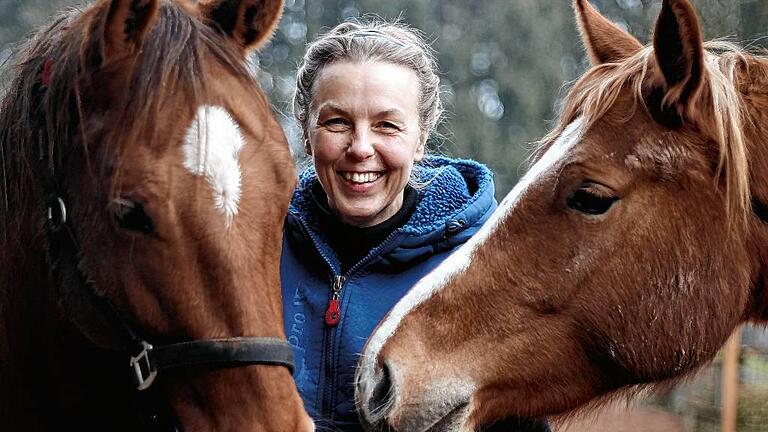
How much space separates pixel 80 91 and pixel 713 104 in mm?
1766

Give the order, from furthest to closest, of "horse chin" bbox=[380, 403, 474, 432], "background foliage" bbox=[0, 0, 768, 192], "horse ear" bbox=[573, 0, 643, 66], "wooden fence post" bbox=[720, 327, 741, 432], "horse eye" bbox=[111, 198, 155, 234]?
1. "background foliage" bbox=[0, 0, 768, 192]
2. "wooden fence post" bbox=[720, 327, 741, 432]
3. "horse ear" bbox=[573, 0, 643, 66]
4. "horse chin" bbox=[380, 403, 474, 432]
5. "horse eye" bbox=[111, 198, 155, 234]

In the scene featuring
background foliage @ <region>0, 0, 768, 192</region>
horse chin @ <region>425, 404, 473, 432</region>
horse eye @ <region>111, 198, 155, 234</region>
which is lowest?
background foliage @ <region>0, 0, 768, 192</region>

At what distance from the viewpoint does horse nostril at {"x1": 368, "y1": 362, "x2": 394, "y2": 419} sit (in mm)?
2363

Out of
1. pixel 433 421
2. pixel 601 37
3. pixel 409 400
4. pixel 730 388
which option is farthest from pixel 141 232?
pixel 730 388

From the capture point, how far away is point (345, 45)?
295 centimetres

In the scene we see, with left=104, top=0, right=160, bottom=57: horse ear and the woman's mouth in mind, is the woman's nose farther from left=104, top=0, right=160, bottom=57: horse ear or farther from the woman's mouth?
left=104, top=0, right=160, bottom=57: horse ear

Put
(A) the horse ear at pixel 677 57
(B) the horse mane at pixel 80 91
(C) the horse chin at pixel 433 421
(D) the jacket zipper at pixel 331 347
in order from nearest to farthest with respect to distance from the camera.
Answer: (B) the horse mane at pixel 80 91, (A) the horse ear at pixel 677 57, (C) the horse chin at pixel 433 421, (D) the jacket zipper at pixel 331 347

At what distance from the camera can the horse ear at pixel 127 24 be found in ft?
6.91

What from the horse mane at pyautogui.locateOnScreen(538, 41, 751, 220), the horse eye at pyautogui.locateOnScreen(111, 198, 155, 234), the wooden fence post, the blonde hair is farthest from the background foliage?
the horse eye at pyautogui.locateOnScreen(111, 198, 155, 234)

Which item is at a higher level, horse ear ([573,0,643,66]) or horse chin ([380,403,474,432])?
horse ear ([573,0,643,66])

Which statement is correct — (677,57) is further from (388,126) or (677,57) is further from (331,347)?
(331,347)

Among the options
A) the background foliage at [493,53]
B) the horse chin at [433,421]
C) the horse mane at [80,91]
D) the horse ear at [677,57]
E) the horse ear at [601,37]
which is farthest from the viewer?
the background foliage at [493,53]

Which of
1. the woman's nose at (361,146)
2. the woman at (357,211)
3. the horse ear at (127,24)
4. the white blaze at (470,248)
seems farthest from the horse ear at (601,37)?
the horse ear at (127,24)

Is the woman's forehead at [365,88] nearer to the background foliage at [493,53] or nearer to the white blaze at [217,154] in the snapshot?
the white blaze at [217,154]
